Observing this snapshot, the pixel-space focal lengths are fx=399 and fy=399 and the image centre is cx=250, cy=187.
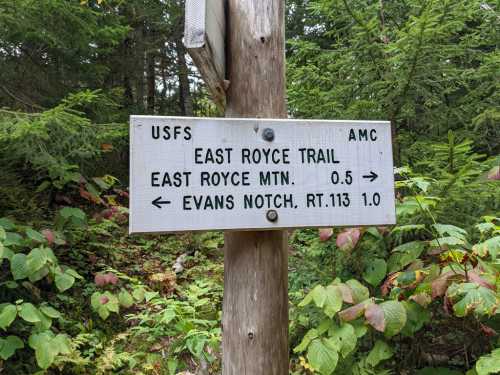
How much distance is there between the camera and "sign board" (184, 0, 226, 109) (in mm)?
1214

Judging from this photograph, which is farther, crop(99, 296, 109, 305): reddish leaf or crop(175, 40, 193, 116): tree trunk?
crop(175, 40, 193, 116): tree trunk

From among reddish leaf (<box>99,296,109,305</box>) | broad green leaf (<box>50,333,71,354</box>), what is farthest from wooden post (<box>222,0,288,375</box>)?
reddish leaf (<box>99,296,109,305</box>)

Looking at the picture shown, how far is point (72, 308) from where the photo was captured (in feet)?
13.9

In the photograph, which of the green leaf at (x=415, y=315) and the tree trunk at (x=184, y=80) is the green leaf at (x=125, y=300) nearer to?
the green leaf at (x=415, y=315)

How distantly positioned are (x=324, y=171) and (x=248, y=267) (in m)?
0.45

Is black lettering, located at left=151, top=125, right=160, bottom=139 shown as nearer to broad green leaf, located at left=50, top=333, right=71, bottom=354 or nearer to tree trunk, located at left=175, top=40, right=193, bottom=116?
broad green leaf, located at left=50, top=333, right=71, bottom=354

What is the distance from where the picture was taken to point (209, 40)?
4.19 feet

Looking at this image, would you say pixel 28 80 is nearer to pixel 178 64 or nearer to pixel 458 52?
pixel 178 64

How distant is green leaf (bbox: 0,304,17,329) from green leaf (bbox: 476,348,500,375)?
287 cm

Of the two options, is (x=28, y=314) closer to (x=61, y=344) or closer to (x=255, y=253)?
(x=61, y=344)

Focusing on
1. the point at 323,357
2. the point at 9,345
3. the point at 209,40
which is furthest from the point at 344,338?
the point at 9,345

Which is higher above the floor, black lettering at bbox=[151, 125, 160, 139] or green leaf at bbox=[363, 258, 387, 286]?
black lettering at bbox=[151, 125, 160, 139]

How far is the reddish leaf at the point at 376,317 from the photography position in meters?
1.79

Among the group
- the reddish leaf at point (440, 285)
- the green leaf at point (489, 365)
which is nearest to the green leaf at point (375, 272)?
the reddish leaf at point (440, 285)
